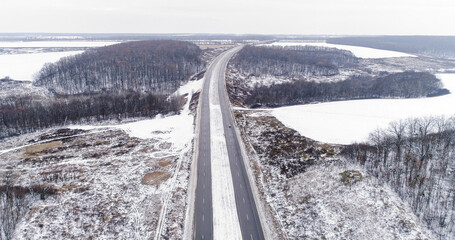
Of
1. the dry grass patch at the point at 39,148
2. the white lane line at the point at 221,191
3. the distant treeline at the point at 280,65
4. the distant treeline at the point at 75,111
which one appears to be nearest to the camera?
the white lane line at the point at 221,191

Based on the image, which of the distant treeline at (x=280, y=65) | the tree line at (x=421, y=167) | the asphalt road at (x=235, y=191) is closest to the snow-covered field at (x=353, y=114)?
the tree line at (x=421, y=167)

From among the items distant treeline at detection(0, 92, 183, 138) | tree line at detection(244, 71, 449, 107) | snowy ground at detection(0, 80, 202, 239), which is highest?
tree line at detection(244, 71, 449, 107)

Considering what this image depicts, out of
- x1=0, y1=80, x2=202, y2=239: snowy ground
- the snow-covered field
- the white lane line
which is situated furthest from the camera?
the snow-covered field

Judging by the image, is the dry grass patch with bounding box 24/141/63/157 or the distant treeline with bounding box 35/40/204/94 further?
the distant treeline with bounding box 35/40/204/94

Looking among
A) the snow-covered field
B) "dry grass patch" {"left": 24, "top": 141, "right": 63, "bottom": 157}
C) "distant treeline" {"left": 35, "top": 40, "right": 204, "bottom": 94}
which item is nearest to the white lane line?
the snow-covered field

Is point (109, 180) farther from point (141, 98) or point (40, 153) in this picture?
point (141, 98)

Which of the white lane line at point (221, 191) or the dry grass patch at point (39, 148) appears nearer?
the white lane line at point (221, 191)

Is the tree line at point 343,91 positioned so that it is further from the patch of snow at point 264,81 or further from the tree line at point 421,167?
the tree line at point 421,167

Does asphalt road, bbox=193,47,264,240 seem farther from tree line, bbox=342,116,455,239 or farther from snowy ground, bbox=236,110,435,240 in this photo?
tree line, bbox=342,116,455,239

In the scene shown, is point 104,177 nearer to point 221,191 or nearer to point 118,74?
point 221,191
